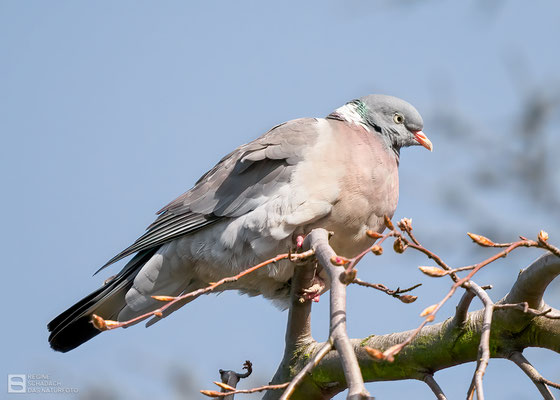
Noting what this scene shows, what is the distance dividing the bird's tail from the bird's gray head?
4.69ft

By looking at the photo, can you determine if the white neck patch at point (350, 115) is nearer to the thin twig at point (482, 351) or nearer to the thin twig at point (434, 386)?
the thin twig at point (434, 386)

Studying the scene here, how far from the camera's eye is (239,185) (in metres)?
4.10

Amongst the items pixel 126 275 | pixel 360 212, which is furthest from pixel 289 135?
pixel 126 275

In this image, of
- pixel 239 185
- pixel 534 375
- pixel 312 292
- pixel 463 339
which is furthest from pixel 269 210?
pixel 534 375

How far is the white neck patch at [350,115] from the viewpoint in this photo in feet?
14.3

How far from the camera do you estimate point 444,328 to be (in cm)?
284

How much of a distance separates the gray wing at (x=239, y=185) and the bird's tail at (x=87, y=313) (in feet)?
0.52

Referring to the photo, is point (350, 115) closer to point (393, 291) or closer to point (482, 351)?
point (393, 291)

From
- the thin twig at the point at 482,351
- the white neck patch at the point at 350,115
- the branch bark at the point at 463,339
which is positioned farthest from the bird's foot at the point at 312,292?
the white neck patch at the point at 350,115

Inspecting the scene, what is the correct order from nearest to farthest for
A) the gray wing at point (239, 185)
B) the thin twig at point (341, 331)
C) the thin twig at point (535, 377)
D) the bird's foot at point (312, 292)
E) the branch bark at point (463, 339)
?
the thin twig at point (341, 331) → the thin twig at point (535, 377) → the branch bark at point (463, 339) → the bird's foot at point (312, 292) → the gray wing at point (239, 185)

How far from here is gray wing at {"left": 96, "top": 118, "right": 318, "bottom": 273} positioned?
397cm

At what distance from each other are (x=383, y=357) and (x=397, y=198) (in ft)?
8.33

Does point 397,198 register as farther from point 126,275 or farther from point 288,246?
point 126,275

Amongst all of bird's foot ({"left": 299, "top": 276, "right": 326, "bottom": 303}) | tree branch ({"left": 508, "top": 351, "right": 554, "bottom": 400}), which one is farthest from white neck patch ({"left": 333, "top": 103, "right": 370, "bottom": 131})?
tree branch ({"left": 508, "top": 351, "right": 554, "bottom": 400})
